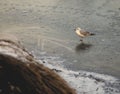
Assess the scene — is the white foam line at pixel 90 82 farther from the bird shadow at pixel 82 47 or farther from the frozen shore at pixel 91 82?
the bird shadow at pixel 82 47

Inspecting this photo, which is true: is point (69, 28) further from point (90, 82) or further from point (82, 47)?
point (90, 82)

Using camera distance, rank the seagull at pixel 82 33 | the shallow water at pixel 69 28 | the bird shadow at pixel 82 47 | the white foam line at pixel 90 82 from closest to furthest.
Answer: the white foam line at pixel 90 82 → the shallow water at pixel 69 28 → the bird shadow at pixel 82 47 → the seagull at pixel 82 33

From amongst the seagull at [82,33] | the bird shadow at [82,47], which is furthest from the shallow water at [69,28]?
the seagull at [82,33]

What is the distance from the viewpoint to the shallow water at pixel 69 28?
11031mm

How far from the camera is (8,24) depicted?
14.1 metres

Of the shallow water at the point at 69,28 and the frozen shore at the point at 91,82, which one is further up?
the frozen shore at the point at 91,82

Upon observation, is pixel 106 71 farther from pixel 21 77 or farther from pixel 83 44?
pixel 21 77

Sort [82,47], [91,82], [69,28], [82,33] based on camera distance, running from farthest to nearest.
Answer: [69,28]
[82,33]
[82,47]
[91,82]

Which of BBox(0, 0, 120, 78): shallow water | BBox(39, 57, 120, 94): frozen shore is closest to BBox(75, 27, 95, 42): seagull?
BBox(0, 0, 120, 78): shallow water

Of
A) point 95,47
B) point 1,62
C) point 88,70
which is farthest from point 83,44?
point 1,62

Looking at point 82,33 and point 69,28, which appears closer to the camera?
point 82,33

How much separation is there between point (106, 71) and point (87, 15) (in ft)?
16.2

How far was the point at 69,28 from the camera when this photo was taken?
13438mm

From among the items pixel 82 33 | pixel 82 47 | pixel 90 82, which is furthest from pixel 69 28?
pixel 90 82
